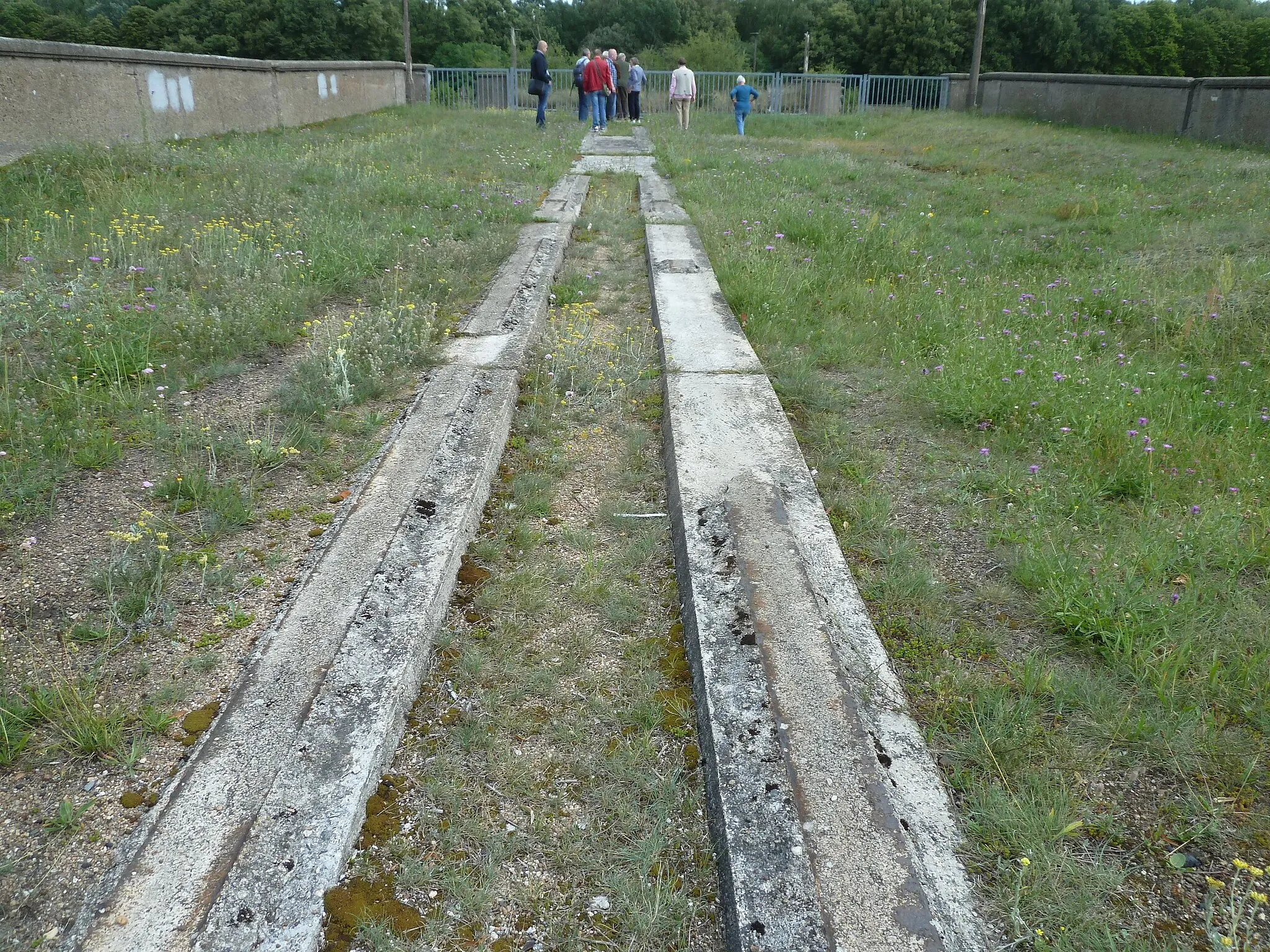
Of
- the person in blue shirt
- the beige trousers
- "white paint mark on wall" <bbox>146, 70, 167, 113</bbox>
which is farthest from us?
the beige trousers

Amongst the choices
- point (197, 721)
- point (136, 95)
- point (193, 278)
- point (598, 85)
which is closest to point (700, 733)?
point (197, 721)

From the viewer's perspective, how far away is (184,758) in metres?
2.13

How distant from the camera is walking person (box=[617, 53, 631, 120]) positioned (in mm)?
21562

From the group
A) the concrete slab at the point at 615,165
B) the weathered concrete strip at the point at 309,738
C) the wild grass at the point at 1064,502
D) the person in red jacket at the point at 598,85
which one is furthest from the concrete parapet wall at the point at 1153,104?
the weathered concrete strip at the point at 309,738

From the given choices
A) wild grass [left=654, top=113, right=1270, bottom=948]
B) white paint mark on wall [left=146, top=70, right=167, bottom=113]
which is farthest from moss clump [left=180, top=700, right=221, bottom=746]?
white paint mark on wall [left=146, top=70, right=167, bottom=113]

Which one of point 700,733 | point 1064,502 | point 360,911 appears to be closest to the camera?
point 360,911

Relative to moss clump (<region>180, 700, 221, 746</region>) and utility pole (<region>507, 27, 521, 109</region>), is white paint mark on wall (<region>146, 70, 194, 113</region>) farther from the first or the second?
utility pole (<region>507, 27, 521, 109</region>)

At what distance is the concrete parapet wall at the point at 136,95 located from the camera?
8.72 m

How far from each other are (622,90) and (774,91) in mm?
7265

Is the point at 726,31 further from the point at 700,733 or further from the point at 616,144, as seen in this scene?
the point at 700,733

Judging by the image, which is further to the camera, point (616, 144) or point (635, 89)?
point (635, 89)

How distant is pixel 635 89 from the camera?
20.3 meters

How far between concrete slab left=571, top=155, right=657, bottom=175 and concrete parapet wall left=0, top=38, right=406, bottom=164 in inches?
214

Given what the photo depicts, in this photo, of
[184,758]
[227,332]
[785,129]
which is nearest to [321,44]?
[785,129]
